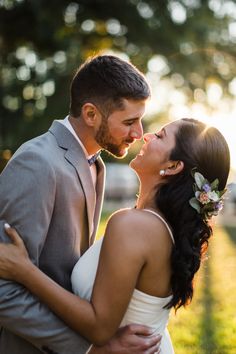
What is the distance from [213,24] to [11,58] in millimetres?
5759

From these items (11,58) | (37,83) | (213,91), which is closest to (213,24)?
(213,91)

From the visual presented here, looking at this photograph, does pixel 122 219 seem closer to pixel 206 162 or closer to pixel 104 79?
pixel 206 162

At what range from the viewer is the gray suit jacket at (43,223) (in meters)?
2.70

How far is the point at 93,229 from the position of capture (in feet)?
10.9

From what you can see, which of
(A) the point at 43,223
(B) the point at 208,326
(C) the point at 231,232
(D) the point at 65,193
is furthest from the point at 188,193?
(C) the point at 231,232

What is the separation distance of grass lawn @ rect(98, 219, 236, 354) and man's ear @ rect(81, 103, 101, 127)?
282 centimetres

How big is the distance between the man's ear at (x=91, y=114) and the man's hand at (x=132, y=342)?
108 centimetres

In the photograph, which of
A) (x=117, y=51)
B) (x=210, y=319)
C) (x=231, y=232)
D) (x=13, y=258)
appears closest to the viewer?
(x=13, y=258)

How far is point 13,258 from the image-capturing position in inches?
106

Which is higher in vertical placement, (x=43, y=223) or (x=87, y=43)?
(x=43, y=223)

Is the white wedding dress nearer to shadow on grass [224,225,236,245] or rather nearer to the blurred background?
the blurred background

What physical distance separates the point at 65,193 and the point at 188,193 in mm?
634

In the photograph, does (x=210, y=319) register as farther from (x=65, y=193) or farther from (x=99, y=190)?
(x=65, y=193)

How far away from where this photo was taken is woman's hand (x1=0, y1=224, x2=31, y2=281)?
2697 millimetres
